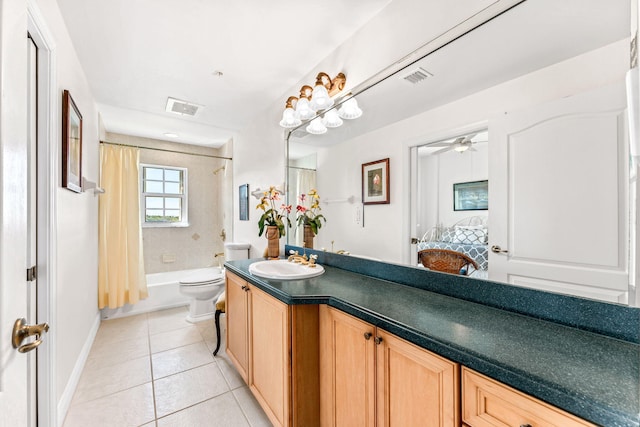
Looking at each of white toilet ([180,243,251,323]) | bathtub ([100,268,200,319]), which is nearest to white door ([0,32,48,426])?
white toilet ([180,243,251,323])

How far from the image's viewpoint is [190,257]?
4340 mm

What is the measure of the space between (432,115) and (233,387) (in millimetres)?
2101

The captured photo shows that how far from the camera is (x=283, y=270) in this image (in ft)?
6.45

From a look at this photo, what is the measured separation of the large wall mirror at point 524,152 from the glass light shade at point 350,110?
235 mm

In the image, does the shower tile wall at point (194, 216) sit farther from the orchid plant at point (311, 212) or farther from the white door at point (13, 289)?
the white door at point (13, 289)

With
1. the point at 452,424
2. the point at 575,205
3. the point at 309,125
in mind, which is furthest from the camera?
the point at 309,125

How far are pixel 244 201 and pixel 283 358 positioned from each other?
2.45m

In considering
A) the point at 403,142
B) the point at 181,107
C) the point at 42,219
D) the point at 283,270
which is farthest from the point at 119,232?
the point at 403,142

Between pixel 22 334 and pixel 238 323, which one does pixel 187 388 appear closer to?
pixel 238 323

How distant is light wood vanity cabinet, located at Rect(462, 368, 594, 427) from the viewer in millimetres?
588

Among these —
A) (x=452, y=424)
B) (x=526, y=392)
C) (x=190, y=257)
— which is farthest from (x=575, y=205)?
(x=190, y=257)

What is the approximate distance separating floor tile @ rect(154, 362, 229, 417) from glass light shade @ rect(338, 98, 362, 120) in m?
2.03

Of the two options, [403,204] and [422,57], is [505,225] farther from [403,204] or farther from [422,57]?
[422,57]

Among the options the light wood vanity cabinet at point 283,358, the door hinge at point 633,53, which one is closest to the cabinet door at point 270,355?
the light wood vanity cabinet at point 283,358
